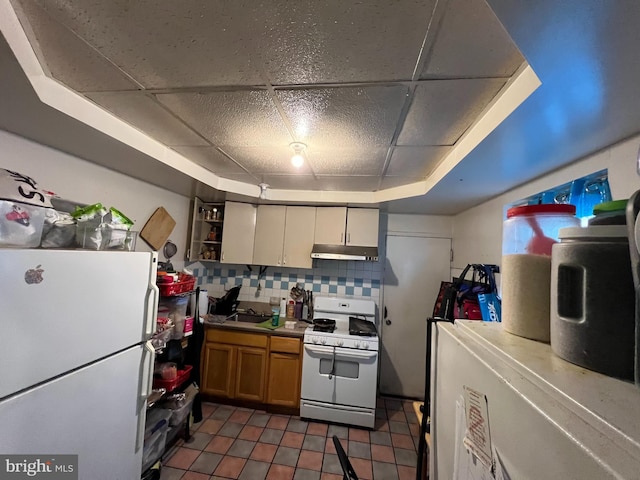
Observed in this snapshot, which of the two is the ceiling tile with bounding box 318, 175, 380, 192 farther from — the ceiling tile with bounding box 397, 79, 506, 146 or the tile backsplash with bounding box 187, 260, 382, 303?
the tile backsplash with bounding box 187, 260, 382, 303

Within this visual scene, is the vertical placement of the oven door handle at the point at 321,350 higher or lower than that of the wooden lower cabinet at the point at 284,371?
higher

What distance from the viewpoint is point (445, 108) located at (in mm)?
1141

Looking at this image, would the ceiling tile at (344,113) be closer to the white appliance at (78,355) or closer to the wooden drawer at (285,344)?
the white appliance at (78,355)

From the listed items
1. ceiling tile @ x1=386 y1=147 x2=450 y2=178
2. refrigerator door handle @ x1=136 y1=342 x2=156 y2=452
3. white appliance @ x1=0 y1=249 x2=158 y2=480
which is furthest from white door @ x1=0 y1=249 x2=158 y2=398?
ceiling tile @ x1=386 y1=147 x2=450 y2=178

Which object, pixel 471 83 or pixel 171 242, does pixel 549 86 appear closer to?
pixel 471 83

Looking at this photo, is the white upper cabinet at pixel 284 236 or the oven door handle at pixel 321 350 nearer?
the oven door handle at pixel 321 350

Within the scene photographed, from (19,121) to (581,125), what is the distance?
7.79 feet

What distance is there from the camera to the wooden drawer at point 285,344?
101 inches

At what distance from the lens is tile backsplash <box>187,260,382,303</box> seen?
3082 mm

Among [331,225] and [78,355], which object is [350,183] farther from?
[78,355]

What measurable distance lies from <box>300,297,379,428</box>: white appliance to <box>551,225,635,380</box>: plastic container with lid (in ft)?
6.92

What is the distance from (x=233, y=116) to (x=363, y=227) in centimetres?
180

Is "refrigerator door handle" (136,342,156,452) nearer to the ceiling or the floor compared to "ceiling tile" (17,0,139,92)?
nearer to the floor

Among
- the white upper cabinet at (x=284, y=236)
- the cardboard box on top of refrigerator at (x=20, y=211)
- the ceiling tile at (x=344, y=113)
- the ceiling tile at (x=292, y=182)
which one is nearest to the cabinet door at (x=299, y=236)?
the white upper cabinet at (x=284, y=236)
